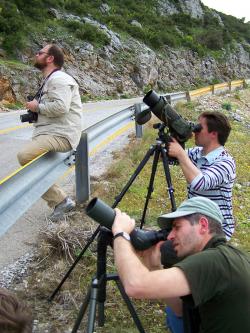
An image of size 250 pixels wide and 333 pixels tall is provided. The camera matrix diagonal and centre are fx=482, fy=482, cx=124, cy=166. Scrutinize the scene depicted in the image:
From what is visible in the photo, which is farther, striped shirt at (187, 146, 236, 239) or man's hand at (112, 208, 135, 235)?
striped shirt at (187, 146, 236, 239)

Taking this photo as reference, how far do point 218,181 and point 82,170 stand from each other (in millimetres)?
1853

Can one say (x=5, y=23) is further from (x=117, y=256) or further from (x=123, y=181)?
(x=117, y=256)

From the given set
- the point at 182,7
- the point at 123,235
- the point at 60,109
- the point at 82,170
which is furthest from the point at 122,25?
the point at 123,235

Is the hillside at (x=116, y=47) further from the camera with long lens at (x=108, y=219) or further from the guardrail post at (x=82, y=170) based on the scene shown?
the camera with long lens at (x=108, y=219)

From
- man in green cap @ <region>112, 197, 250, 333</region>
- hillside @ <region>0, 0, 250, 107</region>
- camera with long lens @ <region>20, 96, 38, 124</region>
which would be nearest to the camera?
man in green cap @ <region>112, 197, 250, 333</region>

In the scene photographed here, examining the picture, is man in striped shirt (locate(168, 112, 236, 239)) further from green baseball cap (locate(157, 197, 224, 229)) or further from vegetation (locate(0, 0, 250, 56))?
vegetation (locate(0, 0, 250, 56))

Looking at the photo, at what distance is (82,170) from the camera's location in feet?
17.0

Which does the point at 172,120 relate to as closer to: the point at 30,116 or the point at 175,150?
the point at 175,150

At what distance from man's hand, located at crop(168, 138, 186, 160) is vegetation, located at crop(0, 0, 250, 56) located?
19453 mm

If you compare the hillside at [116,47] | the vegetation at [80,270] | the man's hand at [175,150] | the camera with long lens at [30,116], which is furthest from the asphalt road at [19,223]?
the hillside at [116,47]

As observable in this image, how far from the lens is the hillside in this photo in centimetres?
2203

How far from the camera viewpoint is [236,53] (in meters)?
48.3

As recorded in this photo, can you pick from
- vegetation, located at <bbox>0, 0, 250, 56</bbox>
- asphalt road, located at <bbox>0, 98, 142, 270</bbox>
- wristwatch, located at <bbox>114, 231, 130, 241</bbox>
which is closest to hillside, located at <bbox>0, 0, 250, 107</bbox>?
vegetation, located at <bbox>0, 0, 250, 56</bbox>

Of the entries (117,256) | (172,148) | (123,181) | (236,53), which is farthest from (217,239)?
(236,53)
